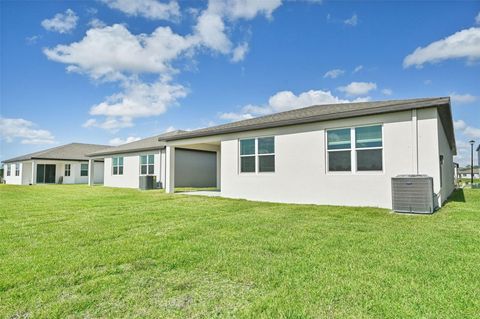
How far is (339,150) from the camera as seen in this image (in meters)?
9.35

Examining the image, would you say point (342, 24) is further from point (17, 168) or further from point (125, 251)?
point (17, 168)

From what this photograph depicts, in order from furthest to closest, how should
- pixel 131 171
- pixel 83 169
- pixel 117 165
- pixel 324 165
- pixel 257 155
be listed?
pixel 83 169 < pixel 117 165 < pixel 131 171 < pixel 257 155 < pixel 324 165

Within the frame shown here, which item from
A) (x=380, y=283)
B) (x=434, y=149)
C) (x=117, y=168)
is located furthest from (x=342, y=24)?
(x=117, y=168)

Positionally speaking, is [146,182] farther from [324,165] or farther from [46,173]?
[46,173]

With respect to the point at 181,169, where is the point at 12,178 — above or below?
below

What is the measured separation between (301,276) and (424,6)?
1247 cm

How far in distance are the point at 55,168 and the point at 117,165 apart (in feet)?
36.7

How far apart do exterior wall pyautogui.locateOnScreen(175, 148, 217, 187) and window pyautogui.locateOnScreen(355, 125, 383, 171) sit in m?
14.0

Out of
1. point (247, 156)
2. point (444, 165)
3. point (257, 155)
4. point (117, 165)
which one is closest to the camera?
point (257, 155)

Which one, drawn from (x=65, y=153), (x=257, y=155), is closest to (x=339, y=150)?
(x=257, y=155)

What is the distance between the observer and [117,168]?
23219mm

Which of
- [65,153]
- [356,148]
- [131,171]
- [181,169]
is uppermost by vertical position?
[65,153]

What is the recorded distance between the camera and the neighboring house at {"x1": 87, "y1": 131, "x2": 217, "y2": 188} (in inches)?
786

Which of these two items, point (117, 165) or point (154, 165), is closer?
point (154, 165)
